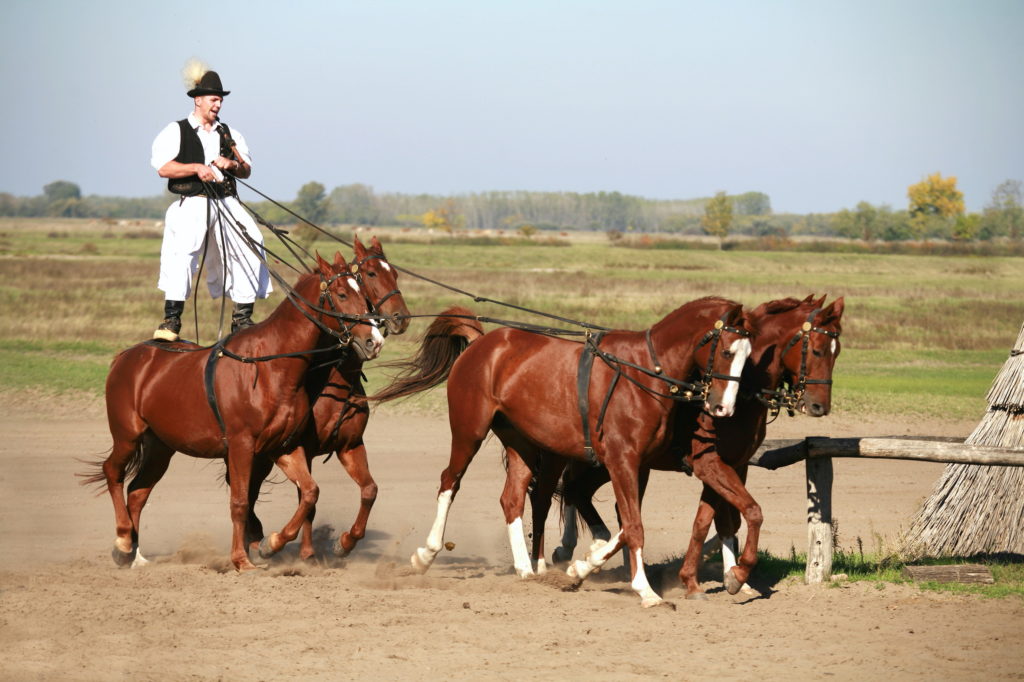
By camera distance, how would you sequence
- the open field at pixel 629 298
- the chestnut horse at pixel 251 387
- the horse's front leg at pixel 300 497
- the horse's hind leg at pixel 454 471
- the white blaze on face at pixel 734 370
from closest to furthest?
1. the white blaze on face at pixel 734 370
2. the chestnut horse at pixel 251 387
3. the horse's front leg at pixel 300 497
4. the horse's hind leg at pixel 454 471
5. the open field at pixel 629 298

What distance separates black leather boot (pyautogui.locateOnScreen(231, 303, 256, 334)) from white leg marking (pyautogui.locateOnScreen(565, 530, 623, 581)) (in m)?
3.42

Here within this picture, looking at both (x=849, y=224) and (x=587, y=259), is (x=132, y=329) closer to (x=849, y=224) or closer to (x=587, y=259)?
(x=587, y=259)

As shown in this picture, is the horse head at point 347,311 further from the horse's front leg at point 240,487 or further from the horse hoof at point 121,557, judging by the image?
the horse hoof at point 121,557

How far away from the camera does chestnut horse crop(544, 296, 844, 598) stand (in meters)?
7.98

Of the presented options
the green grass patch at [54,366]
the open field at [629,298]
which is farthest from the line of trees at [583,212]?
the green grass patch at [54,366]

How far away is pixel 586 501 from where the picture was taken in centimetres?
948

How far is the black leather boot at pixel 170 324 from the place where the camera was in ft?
31.8

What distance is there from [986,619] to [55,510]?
8.59m

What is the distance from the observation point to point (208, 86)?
9.57 m

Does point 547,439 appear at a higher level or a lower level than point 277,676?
higher

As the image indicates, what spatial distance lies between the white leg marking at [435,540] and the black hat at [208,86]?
3857mm

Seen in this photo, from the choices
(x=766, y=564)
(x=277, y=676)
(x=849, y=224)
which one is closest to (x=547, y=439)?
(x=766, y=564)

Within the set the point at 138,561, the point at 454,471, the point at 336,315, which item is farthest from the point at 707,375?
the point at 138,561

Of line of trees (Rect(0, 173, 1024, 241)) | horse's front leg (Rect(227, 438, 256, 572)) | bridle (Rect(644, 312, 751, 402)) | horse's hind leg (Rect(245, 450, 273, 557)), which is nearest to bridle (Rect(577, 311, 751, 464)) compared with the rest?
bridle (Rect(644, 312, 751, 402))
